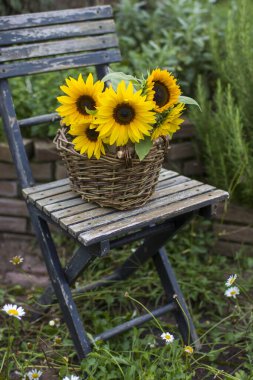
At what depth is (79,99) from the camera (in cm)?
184

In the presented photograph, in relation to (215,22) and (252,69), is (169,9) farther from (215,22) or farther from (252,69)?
(252,69)

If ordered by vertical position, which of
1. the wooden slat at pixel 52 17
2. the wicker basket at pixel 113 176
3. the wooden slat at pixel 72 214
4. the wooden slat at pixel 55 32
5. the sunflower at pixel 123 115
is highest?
the wooden slat at pixel 52 17

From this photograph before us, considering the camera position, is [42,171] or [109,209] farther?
[42,171]

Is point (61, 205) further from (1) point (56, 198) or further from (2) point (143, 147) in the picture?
(2) point (143, 147)

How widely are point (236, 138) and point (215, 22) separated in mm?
1037

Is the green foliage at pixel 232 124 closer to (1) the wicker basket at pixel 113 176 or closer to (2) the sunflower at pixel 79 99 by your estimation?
(1) the wicker basket at pixel 113 176

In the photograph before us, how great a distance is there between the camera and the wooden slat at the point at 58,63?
90.7 inches

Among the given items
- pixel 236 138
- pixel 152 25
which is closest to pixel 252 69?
pixel 236 138

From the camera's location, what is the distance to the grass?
2035 mm

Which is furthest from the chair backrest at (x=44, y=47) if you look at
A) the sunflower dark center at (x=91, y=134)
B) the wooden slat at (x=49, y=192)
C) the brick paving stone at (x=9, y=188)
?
the brick paving stone at (x=9, y=188)

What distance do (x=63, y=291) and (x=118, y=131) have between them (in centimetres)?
67

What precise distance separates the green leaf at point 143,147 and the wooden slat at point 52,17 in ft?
2.64

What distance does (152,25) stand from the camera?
Answer: 3541mm

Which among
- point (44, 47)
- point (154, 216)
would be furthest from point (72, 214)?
point (44, 47)
